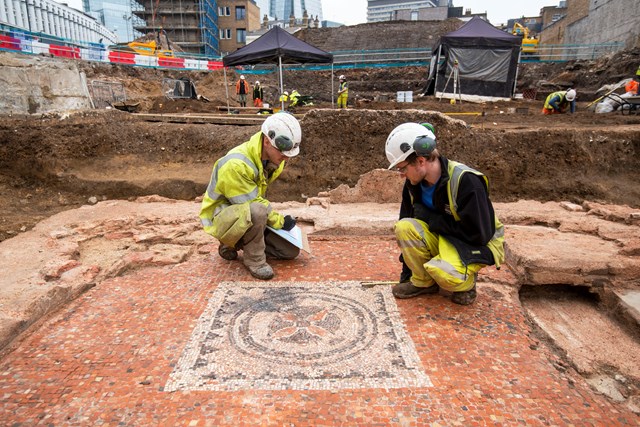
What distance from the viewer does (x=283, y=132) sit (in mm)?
3471

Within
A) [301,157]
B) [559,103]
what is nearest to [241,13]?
[559,103]

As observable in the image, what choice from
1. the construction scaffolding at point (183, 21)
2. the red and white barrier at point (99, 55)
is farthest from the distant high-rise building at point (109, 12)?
the red and white barrier at point (99, 55)

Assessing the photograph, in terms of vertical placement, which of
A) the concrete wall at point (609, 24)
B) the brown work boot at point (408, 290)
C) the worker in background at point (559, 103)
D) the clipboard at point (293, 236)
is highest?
the concrete wall at point (609, 24)

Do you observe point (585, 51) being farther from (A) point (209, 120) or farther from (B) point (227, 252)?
(B) point (227, 252)

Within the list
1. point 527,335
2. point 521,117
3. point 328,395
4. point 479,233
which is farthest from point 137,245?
point 521,117

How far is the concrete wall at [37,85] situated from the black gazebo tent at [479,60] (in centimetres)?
1351

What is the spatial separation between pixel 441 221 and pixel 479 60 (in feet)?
53.6

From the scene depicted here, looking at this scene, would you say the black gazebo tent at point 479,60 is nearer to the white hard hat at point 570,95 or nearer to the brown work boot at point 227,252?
the white hard hat at point 570,95

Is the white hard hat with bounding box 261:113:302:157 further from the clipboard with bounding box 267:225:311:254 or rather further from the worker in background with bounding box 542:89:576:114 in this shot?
the worker in background with bounding box 542:89:576:114

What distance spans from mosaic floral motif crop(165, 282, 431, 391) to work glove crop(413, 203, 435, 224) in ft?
2.31

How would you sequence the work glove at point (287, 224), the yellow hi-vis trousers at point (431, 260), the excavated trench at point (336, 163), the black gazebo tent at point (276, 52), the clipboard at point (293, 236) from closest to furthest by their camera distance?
the yellow hi-vis trousers at point (431, 260)
the clipboard at point (293, 236)
the work glove at point (287, 224)
the excavated trench at point (336, 163)
the black gazebo tent at point (276, 52)

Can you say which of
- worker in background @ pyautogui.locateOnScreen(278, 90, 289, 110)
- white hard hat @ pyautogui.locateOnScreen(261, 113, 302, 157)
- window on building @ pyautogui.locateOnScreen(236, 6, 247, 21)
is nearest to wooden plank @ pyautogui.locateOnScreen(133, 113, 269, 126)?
worker in background @ pyautogui.locateOnScreen(278, 90, 289, 110)

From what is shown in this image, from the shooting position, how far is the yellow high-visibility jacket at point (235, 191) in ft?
11.7

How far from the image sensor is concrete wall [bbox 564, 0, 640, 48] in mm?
18969
